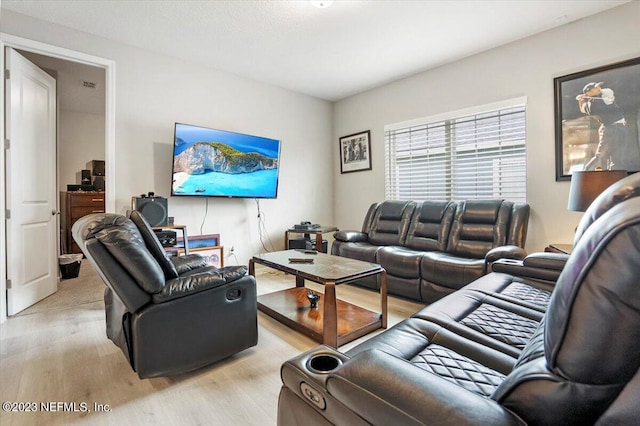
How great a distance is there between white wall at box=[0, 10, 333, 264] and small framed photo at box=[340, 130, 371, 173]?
10.9 inches

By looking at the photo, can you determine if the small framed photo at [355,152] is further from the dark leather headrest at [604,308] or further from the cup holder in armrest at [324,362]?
the dark leather headrest at [604,308]

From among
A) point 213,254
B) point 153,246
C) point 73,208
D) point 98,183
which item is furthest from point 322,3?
point 73,208

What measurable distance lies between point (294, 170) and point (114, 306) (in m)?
3.09

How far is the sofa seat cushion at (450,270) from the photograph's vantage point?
8.18ft

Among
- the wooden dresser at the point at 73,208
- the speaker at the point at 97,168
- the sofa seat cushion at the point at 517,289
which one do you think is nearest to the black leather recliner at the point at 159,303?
the sofa seat cushion at the point at 517,289

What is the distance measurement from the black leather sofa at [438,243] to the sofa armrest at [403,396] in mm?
2068

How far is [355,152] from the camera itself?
4746 millimetres

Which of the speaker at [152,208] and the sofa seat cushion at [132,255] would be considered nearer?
the sofa seat cushion at [132,255]

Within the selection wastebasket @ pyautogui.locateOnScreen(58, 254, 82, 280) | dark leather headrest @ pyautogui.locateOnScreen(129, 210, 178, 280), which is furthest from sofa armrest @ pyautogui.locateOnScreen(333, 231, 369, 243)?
wastebasket @ pyautogui.locateOnScreen(58, 254, 82, 280)

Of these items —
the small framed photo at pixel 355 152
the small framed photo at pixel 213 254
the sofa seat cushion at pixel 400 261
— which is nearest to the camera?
the sofa seat cushion at pixel 400 261

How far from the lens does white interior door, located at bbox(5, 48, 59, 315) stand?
259 centimetres

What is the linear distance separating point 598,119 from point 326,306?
112 inches

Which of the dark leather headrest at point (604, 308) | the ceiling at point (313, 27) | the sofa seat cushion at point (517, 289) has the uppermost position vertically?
the ceiling at point (313, 27)

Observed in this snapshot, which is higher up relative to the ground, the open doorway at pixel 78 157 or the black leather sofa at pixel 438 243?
the open doorway at pixel 78 157
